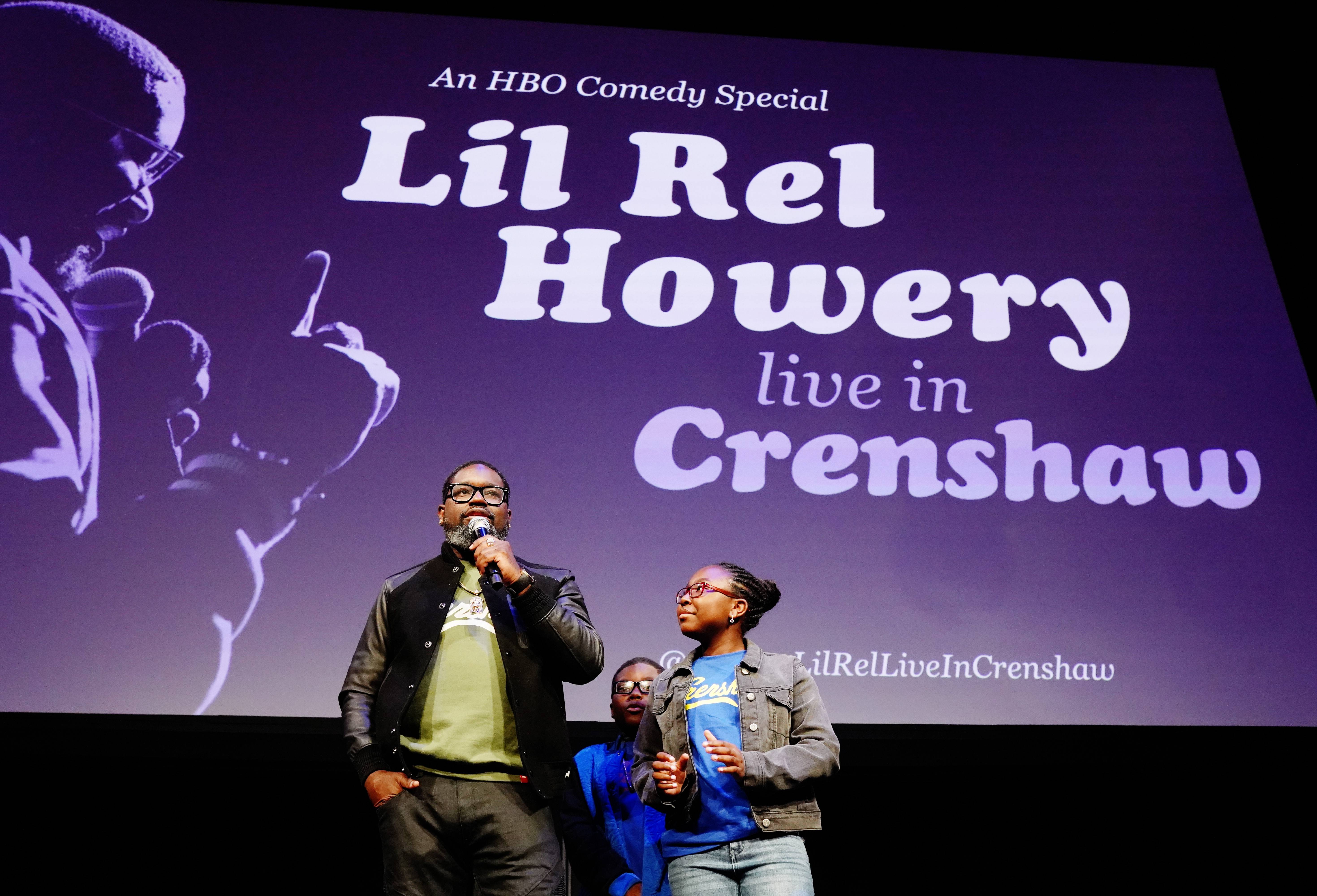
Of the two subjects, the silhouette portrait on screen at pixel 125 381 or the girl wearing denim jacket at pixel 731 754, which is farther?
the silhouette portrait on screen at pixel 125 381

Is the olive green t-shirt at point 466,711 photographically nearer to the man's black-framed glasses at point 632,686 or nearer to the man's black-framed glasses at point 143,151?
the man's black-framed glasses at point 632,686

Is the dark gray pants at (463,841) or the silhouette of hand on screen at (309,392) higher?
the silhouette of hand on screen at (309,392)

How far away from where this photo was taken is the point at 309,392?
3465 mm

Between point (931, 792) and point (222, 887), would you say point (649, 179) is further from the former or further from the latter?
point (222, 887)

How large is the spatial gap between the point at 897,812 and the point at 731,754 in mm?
1766

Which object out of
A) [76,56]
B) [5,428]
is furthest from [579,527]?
[76,56]

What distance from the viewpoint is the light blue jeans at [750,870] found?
6.51ft

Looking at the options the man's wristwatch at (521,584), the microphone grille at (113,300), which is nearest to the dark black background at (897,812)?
the man's wristwatch at (521,584)

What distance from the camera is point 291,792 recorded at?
11.1 ft

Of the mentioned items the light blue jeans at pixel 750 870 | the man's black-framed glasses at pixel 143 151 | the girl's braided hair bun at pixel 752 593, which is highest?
the man's black-framed glasses at pixel 143 151

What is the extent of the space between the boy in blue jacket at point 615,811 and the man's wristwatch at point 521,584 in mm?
703

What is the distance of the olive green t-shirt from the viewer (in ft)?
6.82

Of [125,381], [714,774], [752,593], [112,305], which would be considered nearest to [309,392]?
[125,381]

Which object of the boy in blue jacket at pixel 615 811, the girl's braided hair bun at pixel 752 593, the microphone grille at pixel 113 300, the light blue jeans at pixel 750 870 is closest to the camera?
the light blue jeans at pixel 750 870
